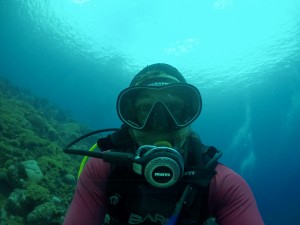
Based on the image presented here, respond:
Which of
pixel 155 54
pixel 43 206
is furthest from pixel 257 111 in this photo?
pixel 43 206

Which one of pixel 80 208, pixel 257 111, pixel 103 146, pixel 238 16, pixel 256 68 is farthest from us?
pixel 257 111

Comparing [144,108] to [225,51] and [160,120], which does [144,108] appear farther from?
[225,51]

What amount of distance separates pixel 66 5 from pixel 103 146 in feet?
118

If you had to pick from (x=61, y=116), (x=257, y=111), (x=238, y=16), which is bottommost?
(x=61, y=116)

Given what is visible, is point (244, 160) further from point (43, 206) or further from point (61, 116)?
point (43, 206)

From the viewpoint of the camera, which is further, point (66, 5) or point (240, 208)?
point (66, 5)

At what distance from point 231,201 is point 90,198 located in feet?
4.27

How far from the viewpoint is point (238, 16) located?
88.1 ft

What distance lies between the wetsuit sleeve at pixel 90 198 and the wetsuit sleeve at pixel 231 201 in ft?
3.43

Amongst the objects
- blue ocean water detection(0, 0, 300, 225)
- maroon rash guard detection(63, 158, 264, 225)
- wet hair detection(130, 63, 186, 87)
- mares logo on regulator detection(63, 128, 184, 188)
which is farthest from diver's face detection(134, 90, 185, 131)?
blue ocean water detection(0, 0, 300, 225)

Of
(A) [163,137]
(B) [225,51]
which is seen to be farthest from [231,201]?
(B) [225,51]

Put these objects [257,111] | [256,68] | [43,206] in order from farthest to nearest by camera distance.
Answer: [257,111] < [256,68] < [43,206]

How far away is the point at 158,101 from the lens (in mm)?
2881

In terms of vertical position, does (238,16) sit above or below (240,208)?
above
